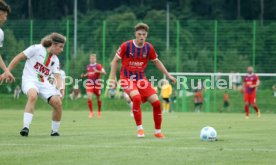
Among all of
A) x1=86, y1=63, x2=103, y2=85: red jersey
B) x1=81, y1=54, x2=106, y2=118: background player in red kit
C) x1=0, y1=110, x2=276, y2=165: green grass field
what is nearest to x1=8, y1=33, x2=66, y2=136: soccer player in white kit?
x1=0, y1=110, x2=276, y2=165: green grass field

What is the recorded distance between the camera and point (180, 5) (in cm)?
7594

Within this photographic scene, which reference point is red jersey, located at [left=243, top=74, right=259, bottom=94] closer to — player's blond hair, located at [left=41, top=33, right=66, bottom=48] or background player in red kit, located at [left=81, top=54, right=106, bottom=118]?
background player in red kit, located at [left=81, top=54, right=106, bottom=118]

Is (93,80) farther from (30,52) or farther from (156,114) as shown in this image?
(30,52)

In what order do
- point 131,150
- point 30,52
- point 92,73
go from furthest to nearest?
point 92,73 < point 30,52 < point 131,150

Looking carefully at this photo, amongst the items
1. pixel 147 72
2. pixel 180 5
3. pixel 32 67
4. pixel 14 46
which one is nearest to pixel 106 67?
pixel 147 72

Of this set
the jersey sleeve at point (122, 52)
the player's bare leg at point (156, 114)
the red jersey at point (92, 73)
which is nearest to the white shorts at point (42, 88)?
the jersey sleeve at point (122, 52)

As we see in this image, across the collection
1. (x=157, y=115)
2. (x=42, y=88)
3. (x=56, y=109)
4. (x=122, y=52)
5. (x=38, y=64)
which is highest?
(x=122, y=52)

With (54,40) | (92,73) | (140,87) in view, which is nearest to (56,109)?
(54,40)

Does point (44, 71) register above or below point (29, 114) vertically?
above

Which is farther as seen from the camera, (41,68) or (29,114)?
(41,68)

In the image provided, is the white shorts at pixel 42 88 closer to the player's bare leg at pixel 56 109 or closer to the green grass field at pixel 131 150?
the player's bare leg at pixel 56 109

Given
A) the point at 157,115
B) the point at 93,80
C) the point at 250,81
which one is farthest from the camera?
the point at 250,81

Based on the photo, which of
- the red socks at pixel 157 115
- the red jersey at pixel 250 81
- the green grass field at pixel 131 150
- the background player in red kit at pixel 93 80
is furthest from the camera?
the red jersey at pixel 250 81

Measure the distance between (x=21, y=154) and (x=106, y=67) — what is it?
27799 mm
